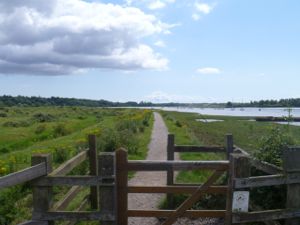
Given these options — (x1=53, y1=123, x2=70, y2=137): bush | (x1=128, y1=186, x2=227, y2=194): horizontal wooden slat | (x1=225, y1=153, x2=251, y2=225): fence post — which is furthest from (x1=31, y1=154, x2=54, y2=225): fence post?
(x1=53, y1=123, x2=70, y2=137): bush

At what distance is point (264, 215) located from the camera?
6523 mm

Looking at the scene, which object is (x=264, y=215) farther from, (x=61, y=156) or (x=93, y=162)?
(x=61, y=156)

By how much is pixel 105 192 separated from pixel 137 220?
3221 millimetres

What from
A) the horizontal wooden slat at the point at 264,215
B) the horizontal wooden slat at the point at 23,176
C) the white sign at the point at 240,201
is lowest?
the horizontal wooden slat at the point at 264,215

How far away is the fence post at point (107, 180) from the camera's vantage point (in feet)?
19.1

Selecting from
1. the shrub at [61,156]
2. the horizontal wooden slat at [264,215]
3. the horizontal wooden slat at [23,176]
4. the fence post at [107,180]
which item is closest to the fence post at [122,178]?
the fence post at [107,180]

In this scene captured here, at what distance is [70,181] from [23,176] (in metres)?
0.77

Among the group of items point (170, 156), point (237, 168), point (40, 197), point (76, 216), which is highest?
point (237, 168)

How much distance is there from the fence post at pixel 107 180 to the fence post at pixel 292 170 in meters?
2.84

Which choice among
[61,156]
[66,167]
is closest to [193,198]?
[66,167]

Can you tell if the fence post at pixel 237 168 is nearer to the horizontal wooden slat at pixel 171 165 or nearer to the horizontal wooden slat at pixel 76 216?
the horizontal wooden slat at pixel 171 165

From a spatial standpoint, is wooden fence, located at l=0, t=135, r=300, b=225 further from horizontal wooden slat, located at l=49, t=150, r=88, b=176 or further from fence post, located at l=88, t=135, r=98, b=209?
fence post, located at l=88, t=135, r=98, b=209

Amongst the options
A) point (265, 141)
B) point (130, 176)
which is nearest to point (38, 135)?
point (130, 176)

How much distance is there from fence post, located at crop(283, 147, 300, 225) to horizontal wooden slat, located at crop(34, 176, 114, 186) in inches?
116
